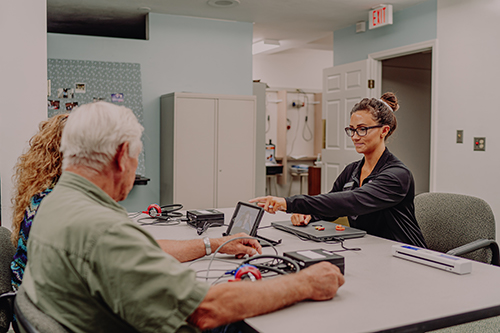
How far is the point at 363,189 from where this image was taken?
2.09m

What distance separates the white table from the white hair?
0.53 m

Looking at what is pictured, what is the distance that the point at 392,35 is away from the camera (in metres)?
5.45

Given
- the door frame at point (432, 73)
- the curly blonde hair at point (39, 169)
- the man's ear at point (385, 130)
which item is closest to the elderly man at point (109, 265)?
the curly blonde hair at point (39, 169)

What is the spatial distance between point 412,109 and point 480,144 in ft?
7.94

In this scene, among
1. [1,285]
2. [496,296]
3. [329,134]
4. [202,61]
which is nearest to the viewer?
[496,296]

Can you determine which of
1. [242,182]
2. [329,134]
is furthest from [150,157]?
[329,134]

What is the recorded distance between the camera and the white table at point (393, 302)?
1.06 m

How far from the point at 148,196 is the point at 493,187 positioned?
12.7 ft

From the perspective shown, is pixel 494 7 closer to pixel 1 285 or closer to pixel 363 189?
pixel 363 189

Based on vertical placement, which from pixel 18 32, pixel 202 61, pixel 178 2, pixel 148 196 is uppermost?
pixel 178 2

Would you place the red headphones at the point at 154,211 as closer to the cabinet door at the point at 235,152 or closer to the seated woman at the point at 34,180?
the seated woman at the point at 34,180

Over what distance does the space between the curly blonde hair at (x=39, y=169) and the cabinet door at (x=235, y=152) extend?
3.47 metres

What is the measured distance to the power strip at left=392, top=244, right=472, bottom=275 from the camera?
1456 mm

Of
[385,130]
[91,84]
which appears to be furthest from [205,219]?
[91,84]
